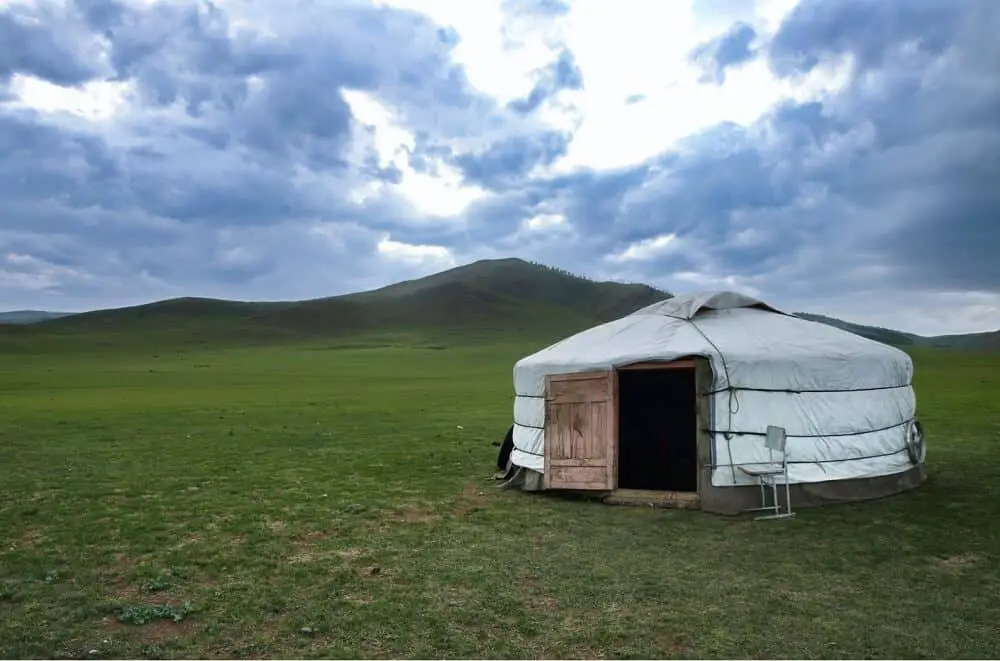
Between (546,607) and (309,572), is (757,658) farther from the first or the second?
(309,572)

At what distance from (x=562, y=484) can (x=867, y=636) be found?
15.3 feet

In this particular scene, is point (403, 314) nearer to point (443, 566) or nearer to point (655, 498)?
point (655, 498)

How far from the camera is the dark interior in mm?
11430

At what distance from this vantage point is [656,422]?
12000mm

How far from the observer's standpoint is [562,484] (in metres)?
9.03

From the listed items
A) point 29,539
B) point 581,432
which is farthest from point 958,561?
point 29,539

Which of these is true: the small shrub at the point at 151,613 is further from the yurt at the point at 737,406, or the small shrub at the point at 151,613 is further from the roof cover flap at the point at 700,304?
the roof cover flap at the point at 700,304

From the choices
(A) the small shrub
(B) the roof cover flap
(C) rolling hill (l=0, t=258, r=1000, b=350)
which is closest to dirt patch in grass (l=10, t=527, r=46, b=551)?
(A) the small shrub

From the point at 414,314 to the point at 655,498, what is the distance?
119840mm

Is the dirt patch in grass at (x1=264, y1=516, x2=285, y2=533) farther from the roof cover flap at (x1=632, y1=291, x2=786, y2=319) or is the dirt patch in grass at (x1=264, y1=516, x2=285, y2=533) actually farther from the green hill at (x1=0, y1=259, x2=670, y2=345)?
the green hill at (x1=0, y1=259, x2=670, y2=345)

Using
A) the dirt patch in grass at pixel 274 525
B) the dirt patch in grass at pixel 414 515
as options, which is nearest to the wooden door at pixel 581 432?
the dirt patch in grass at pixel 414 515

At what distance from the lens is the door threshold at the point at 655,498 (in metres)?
8.45

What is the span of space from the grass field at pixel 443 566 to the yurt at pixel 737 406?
1.39 feet

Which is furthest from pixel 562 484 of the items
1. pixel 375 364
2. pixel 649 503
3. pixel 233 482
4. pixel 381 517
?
pixel 375 364
